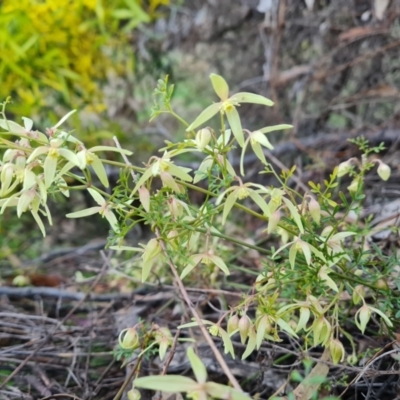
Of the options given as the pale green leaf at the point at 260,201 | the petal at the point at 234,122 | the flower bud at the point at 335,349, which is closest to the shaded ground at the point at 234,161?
the flower bud at the point at 335,349

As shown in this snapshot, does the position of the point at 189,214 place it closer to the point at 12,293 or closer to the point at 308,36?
the point at 12,293

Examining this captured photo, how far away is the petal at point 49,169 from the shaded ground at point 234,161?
41 cm

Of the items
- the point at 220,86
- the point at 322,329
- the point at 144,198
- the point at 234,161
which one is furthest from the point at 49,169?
the point at 234,161

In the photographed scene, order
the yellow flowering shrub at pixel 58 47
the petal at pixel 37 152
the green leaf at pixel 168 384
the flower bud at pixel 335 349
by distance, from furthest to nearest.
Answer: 1. the yellow flowering shrub at pixel 58 47
2. the flower bud at pixel 335 349
3. the petal at pixel 37 152
4. the green leaf at pixel 168 384

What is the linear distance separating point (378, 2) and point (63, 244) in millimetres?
1675

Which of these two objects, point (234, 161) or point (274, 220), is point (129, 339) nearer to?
point (274, 220)

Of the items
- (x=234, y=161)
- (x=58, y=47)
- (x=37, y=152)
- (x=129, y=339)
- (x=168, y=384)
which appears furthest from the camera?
(x=58, y=47)

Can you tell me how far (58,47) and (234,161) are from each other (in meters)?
0.96

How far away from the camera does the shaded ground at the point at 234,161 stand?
1013 mm

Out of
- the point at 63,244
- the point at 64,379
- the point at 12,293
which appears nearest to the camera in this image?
the point at 64,379

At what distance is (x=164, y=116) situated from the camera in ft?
9.64

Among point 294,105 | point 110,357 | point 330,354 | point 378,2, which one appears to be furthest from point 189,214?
point 294,105

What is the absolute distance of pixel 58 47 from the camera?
2.24m

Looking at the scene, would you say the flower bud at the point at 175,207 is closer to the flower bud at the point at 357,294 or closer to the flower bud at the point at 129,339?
the flower bud at the point at 129,339
